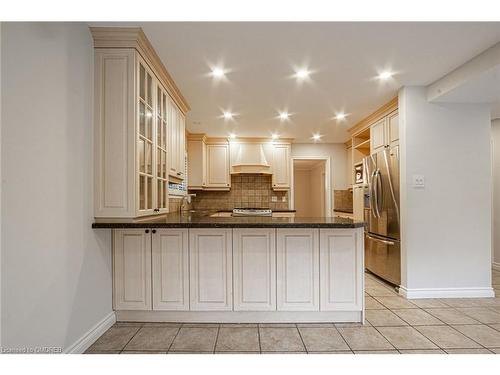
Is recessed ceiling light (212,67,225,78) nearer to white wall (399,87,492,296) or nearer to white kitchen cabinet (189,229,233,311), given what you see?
white kitchen cabinet (189,229,233,311)

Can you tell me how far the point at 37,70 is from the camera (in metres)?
1.50

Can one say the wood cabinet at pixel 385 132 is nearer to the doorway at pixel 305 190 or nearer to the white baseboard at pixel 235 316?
the white baseboard at pixel 235 316

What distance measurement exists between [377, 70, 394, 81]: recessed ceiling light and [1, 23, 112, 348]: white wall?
8.60 ft

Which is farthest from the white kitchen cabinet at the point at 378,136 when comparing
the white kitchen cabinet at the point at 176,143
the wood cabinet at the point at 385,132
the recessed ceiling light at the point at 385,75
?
the white kitchen cabinet at the point at 176,143

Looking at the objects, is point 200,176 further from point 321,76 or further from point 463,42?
point 463,42

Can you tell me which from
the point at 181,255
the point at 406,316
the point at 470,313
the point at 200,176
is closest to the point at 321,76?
the point at 181,255

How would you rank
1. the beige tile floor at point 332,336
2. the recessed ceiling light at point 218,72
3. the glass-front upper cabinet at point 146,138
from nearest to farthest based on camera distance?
the beige tile floor at point 332,336
the glass-front upper cabinet at point 146,138
the recessed ceiling light at point 218,72

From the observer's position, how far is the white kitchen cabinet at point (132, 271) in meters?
2.28

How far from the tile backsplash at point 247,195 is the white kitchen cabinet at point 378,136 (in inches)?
86.9

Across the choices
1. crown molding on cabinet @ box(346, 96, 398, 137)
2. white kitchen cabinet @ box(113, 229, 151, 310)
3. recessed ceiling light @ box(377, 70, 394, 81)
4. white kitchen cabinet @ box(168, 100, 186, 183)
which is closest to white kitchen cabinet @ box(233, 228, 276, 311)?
white kitchen cabinet @ box(113, 229, 151, 310)

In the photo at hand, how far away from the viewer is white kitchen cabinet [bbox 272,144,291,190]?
5.37 meters

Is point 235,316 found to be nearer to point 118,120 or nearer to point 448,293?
point 118,120

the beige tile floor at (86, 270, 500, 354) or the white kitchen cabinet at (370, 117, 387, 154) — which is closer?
the beige tile floor at (86, 270, 500, 354)

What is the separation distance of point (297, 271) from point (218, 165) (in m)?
3.38
